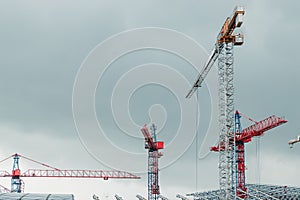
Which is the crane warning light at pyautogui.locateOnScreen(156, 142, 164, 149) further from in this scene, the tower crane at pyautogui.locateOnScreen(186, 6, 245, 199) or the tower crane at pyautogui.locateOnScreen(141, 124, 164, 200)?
the tower crane at pyautogui.locateOnScreen(186, 6, 245, 199)

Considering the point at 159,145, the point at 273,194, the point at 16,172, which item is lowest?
the point at 273,194

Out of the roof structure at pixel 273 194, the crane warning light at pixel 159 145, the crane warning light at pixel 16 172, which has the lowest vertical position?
→ the roof structure at pixel 273 194

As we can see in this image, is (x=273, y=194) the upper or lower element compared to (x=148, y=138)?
lower

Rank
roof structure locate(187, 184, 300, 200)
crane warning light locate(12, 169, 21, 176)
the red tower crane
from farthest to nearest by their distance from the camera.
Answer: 1. crane warning light locate(12, 169, 21, 176)
2. the red tower crane
3. roof structure locate(187, 184, 300, 200)

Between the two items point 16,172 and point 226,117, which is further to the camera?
point 16,172

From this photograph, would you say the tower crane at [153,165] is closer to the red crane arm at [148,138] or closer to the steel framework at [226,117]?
the red crane arm at [148,138]

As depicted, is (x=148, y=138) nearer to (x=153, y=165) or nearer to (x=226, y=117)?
(x=153, y=165)

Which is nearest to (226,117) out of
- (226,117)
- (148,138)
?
(226,117)

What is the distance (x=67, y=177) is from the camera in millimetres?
177125

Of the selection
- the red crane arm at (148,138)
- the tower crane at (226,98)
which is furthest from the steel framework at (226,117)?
the red crane arm at (148,138)

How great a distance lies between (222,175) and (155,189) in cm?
6061

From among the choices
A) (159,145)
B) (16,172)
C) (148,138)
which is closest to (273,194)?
(148,138)

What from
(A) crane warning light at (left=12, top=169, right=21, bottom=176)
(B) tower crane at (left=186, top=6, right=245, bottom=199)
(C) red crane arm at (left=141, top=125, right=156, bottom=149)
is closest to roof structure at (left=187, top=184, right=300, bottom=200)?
(B) tower crane at (left=186, top=6, right=245, bottom=199)

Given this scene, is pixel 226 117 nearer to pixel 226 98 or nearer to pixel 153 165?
pixel 226 98
